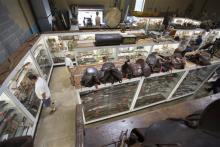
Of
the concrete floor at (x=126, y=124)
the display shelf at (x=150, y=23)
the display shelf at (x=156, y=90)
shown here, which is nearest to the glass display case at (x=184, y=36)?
the display shelf at (x=150, y=23)

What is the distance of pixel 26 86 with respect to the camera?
3047mm

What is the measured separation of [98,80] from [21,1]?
4154 millimetres

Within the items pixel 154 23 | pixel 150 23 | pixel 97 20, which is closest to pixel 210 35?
pixel 154 23

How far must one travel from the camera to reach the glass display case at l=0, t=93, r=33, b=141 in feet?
7.01

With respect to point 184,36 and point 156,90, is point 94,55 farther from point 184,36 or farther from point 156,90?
point 184,36

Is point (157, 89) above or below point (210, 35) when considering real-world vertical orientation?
below

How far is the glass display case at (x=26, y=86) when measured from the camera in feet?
8.74

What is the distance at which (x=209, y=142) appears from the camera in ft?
1.16

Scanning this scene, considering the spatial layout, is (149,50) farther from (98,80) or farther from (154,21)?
(98,80)

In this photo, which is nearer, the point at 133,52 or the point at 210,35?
the point at 133,52

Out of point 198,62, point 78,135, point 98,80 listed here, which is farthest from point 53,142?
point 198,62

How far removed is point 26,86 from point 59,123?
4.41 ft

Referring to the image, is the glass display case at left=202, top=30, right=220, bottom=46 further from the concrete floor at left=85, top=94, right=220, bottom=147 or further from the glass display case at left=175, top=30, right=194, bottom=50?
the concrete floor at left=85, top=94, right=220, bottom=147

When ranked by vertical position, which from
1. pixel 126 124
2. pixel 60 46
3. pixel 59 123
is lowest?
pixel 59 123
